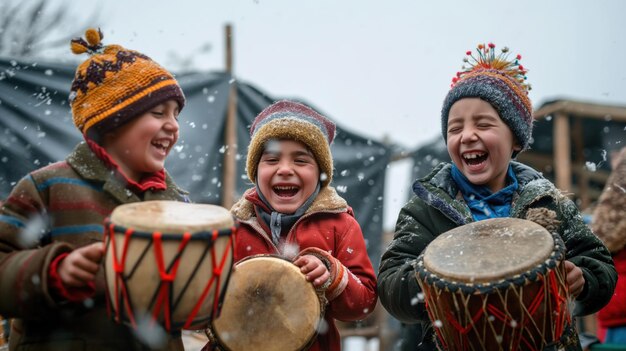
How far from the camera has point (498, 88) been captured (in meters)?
2.76

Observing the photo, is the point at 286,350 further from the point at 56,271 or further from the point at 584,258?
the point at 584,258

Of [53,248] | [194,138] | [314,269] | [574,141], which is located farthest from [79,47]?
[574,141]

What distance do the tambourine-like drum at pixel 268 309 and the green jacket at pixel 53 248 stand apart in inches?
14.9

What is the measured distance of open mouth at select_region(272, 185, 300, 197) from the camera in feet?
9.16

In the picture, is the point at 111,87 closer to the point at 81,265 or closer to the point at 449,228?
the point at 81,265

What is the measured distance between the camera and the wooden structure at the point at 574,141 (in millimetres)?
6809

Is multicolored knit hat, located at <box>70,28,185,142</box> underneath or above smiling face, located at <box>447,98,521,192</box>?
above

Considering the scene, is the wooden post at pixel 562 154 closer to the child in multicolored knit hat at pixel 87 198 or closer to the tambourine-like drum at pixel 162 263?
the child in multicolored knit hat at pixel 87 198

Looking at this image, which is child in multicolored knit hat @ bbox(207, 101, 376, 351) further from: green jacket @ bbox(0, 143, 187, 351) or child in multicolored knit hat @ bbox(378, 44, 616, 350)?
green jacket @ bbox(0, 143, 187, 351)

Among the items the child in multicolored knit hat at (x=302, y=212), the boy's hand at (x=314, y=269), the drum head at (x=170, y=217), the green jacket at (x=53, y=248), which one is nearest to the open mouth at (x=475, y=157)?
the child in multicolored knit hat at (x=302, y=212)

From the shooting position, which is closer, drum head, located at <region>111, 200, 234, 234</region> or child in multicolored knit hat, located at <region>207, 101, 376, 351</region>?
drum head, located at <region>111, 200, 234, 234</region>

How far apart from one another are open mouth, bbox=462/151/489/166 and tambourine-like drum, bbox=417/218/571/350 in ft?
1.61

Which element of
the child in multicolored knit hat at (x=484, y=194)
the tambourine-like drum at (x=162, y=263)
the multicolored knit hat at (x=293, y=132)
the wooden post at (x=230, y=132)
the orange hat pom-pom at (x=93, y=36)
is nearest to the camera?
the tambourine-like drum at (x=162, y=263)

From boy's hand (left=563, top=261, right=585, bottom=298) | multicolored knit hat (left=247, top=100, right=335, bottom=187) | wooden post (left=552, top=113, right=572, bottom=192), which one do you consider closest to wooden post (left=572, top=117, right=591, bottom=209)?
wooden post (left=552, top=113, right=572, bottom=192)
